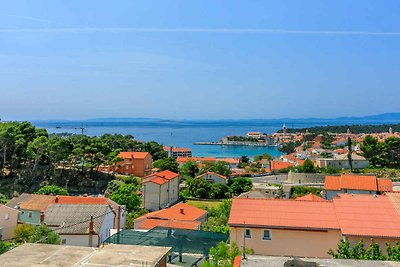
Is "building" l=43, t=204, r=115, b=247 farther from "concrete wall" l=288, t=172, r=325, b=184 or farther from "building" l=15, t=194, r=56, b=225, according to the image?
"concrete wall" l=288, t=172, r=325, b=184

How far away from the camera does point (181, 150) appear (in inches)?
3676

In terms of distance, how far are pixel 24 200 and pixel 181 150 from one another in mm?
68020

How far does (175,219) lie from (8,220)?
9.01m

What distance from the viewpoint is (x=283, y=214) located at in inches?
544

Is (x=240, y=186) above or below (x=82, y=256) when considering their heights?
below

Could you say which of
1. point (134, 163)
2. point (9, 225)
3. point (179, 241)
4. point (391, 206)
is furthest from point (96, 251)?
point (134, 163)

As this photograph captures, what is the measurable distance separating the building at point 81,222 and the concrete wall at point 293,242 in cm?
787

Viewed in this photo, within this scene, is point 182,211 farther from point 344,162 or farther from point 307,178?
point 344,162

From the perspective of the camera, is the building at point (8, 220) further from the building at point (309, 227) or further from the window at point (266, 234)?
the window at point (266, 234)

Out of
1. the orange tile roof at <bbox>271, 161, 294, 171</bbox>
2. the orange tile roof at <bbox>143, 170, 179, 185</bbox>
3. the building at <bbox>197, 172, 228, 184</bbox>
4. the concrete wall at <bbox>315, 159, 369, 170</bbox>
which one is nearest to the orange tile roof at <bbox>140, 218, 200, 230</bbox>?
the orange tile roof at <bbox>143, 170, 179, 185</bbox>

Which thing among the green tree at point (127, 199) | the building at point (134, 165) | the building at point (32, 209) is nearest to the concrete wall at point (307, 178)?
the building at point (134, 165)

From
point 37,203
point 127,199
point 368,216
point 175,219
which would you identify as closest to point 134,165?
point 127,199

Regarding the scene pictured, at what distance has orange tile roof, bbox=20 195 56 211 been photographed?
79.5 feet

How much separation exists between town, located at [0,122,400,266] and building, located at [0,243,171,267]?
18 millimetres
